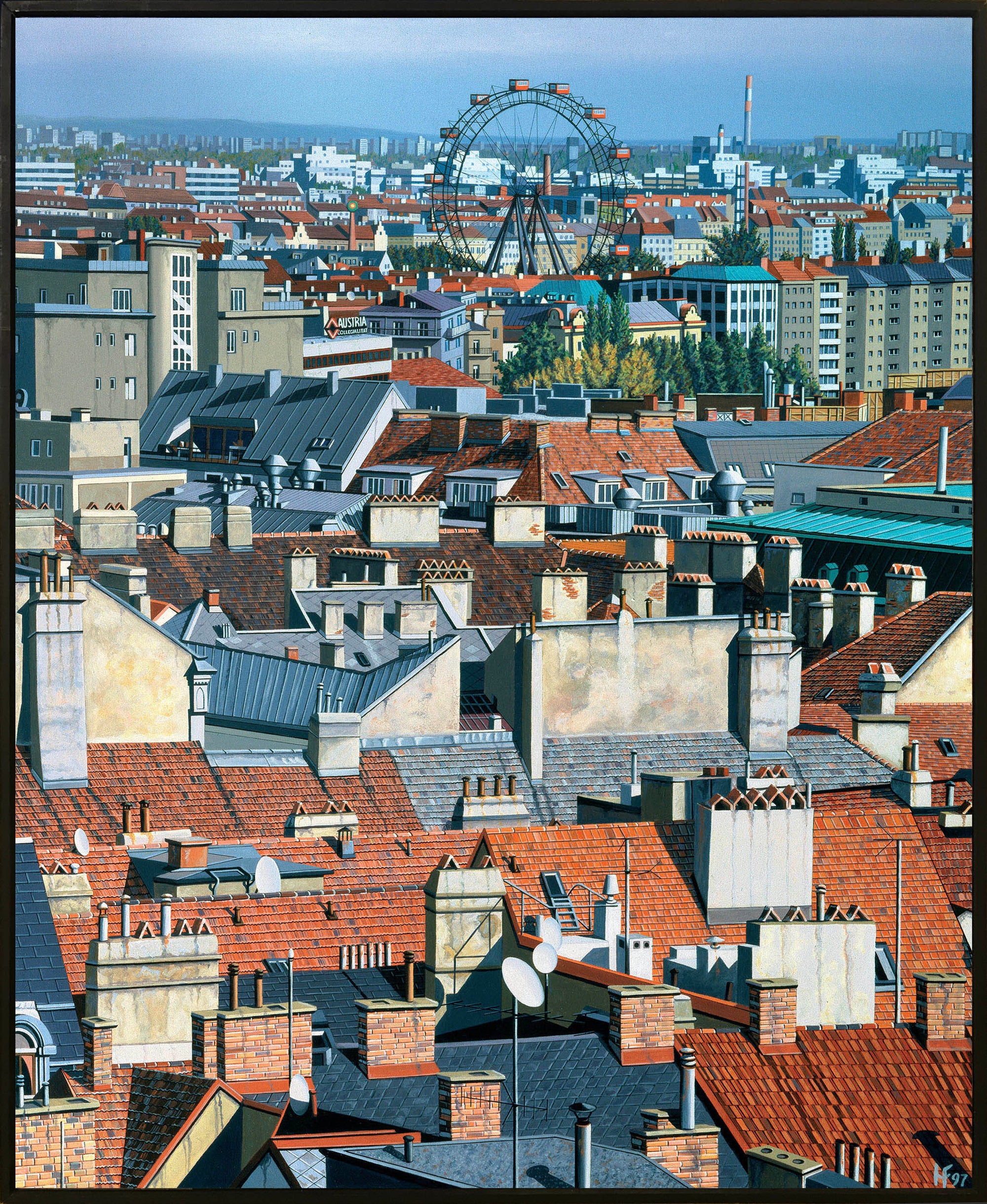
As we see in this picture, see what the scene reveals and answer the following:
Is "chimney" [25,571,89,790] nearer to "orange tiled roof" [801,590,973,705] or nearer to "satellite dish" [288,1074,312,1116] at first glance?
"orange tiled roof" [801,590,973,705]

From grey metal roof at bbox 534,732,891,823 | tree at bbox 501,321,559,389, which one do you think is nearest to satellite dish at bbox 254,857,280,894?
grey metal roof at bbox 534,732,891,823

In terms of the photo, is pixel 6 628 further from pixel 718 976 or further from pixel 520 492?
pixel 520 492

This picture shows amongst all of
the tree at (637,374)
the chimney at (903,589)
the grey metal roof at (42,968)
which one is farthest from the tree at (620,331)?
the grey metal roof at (42,968)

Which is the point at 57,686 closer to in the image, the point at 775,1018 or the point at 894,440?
the point at 775,1018

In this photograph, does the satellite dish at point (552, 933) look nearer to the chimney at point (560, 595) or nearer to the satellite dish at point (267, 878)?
the satellite dish at point (267, 878)

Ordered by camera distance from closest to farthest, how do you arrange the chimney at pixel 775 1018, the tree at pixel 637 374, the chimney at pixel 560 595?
the chimney at pixel 775 1018
the chimney at pixel 560 595
the tree at pixel 637 374

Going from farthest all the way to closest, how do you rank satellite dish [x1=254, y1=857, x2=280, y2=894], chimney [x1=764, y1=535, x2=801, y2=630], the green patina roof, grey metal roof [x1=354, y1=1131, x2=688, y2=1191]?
the green patina roof < chimney [x1=764, y1=535, x2=801, y2=630] < satellite dish [x1=254, y1=857, x2=280, y2=894] < grey metal roof [x1=354, y1=1131, x2=688, y2=1191]

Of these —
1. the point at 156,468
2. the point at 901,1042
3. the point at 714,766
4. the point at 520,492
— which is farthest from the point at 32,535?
the point at 156,468

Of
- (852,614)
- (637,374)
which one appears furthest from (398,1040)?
(637,374)
